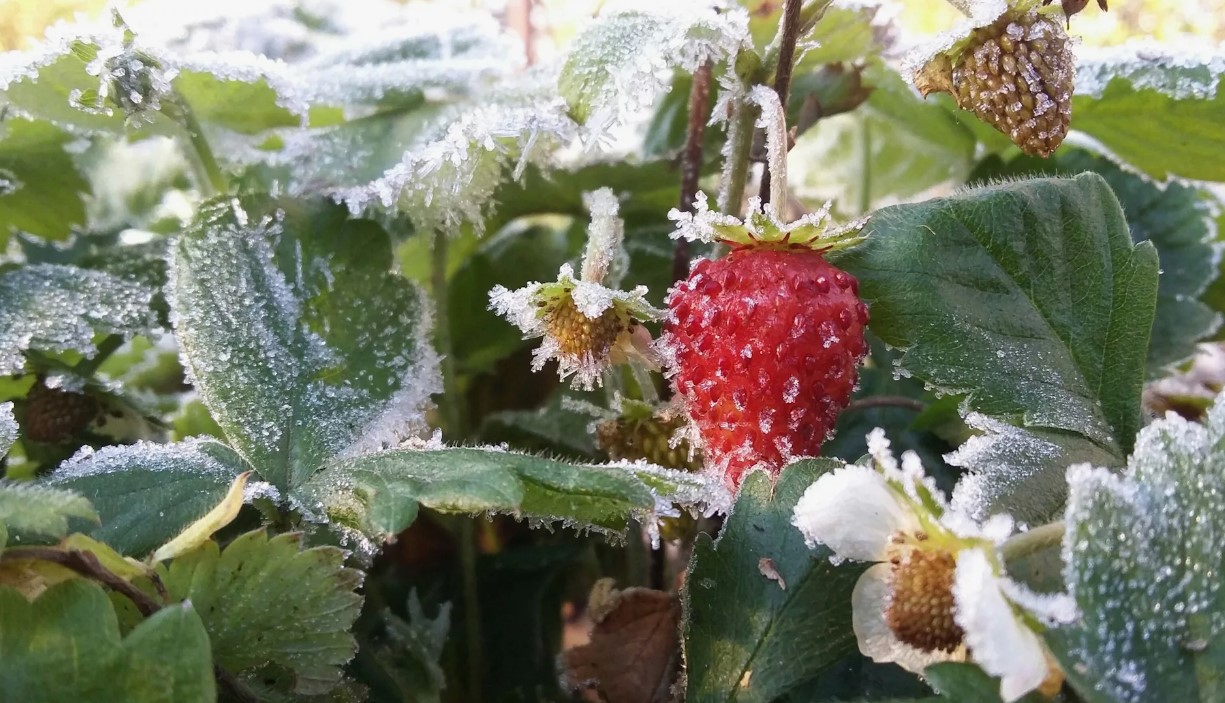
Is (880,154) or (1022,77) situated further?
(880,154)

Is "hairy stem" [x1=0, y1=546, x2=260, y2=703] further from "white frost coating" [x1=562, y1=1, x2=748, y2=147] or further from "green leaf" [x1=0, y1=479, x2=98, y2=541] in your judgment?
"white frost coating" [x1=562, y1=1, x2=748, y2=147]

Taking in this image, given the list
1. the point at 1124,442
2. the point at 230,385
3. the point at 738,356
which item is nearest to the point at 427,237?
the point at 230,385

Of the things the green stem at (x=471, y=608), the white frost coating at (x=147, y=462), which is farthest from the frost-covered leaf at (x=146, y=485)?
the green stem at (x=471, y=608)

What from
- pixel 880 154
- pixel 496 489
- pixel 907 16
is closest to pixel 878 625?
pixel 496 489

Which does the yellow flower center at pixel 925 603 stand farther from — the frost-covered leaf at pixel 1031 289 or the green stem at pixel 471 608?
the green stem at pixel 471 608

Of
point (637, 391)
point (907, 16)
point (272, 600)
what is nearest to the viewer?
point (272, 600)

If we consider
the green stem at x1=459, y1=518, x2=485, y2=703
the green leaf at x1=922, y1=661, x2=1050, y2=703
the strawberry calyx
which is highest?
the strawberry calyx

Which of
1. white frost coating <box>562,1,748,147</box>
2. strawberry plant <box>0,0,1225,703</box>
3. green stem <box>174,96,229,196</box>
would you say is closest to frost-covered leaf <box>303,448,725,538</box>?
strawberry plant <box>0,0,1225,703</box>

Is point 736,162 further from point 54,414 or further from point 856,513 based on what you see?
point 54,414
